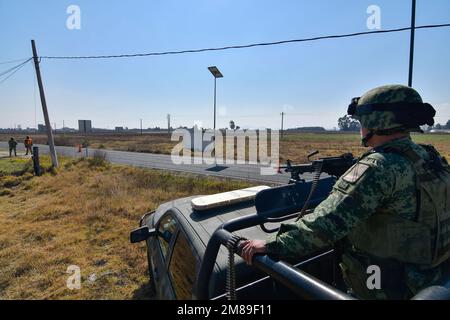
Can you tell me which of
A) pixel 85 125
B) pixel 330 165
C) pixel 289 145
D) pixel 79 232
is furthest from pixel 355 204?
pixel 289 145

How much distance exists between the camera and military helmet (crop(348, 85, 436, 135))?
4.74ft

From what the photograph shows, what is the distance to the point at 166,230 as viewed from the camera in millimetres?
2961

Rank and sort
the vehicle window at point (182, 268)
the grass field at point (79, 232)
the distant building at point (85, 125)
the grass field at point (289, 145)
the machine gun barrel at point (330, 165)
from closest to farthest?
the machine gun barrel at point (330, 165), the vehicle window at point (182, 268), the grass field at point (79, 232), the grass field at point (289, 145), the distant building at point (85, 125)

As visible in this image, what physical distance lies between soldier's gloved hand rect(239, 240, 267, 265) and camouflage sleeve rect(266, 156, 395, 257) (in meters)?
0.03

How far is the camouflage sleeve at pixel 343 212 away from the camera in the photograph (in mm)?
1242

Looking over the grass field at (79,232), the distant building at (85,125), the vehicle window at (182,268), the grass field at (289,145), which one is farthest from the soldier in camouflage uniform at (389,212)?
the distant building at (85,125)

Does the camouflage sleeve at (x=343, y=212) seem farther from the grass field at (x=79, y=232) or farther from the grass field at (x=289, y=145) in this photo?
the grass field at (x=289, y=145)

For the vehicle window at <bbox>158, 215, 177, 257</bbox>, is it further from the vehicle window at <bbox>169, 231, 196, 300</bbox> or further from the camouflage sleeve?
the camouflage sleeve

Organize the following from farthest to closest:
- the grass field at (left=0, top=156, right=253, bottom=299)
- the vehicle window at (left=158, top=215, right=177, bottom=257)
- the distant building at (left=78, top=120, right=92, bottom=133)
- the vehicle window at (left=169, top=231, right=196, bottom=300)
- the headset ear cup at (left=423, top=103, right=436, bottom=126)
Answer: the distant building at (left=78, top=120, right=92, bottom=133)
the grass field at (left=0, top=156, right=253, bottom=299)
the vehicle window at (left=158, top=215, right=177, bottom=257)
the vehicle window at (left=169, top=231, right=196, bottom=300)
the headset ear cup at (left=423, top=103, right=436, bottom=126)

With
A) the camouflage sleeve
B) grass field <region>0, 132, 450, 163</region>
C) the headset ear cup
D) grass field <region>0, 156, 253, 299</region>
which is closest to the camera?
the camouflage sleeve

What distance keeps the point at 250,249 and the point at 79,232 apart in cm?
580

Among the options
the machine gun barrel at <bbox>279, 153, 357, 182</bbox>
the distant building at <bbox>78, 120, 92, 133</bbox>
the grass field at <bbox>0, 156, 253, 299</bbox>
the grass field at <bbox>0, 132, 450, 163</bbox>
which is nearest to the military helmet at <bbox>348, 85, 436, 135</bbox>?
the machine gun barrel at <bbox>279, 153, 357, 182</bbox>

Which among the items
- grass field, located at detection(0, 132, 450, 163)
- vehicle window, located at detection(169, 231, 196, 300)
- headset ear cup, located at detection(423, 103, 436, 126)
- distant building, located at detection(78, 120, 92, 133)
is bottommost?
grass field, located at detection(0, 132, 450, 163)
